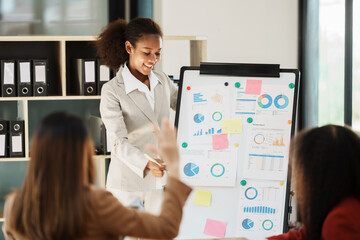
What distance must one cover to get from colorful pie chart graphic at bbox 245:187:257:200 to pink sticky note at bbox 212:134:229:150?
0.24 metres

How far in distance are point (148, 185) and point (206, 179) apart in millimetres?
299

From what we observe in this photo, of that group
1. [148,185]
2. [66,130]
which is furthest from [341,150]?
[148,185]

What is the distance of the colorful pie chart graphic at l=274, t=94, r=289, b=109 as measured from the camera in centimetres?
283

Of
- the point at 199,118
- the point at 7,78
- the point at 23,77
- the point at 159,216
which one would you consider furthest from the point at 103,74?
the point at 159,216

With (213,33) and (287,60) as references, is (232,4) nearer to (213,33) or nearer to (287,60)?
(213,33)

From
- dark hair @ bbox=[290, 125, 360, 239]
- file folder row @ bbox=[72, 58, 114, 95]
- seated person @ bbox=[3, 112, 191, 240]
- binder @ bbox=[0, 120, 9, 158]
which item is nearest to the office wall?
file folder row @ bbox=[72, 58, 114, 95]

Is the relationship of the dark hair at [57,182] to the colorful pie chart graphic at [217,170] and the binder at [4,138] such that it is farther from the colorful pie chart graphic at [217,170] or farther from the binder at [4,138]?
the binder at [4,138]

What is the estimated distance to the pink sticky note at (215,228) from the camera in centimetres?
279

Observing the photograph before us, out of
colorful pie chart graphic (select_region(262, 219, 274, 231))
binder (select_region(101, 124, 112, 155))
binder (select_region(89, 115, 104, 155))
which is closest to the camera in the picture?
colorful pie chart graphic (select_region(262, 219, 274, 231))

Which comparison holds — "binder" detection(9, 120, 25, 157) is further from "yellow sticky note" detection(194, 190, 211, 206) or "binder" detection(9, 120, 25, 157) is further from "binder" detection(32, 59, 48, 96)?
"yellow sticky note" detection(194, 190, 211, 206)

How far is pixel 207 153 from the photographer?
9.36ft

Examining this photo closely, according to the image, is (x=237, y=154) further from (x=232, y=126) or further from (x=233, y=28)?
(x=233, y=28)

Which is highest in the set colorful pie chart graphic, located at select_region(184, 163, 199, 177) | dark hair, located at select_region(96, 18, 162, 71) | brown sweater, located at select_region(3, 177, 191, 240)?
dark hair, located at select_region(96, 18, 162, 71)

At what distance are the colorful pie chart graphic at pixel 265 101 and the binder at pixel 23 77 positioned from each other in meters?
1.63
